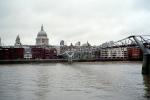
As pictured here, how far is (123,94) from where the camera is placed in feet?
93.0

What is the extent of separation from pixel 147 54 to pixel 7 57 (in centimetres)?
11983

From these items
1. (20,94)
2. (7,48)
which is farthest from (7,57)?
(20,94)

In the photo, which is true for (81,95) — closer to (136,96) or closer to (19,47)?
(136,96)

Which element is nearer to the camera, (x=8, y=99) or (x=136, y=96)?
(x=8, y=99)

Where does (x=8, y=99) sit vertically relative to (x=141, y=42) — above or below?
below

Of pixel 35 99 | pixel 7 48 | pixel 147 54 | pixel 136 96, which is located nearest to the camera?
pixel 35 99

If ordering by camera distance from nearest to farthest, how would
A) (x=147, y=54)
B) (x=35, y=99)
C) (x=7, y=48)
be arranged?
(x=35, y=99), (x=147, y=54), (x=7, y=48)

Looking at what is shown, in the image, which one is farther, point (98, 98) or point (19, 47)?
point (19, 47)

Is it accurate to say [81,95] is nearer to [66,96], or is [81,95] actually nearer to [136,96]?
[66,96]

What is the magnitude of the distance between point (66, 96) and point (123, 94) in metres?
4.72

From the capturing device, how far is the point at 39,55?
19738cm

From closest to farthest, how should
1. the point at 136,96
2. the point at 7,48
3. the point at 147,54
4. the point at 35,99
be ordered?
the point at 35,99 → the point at 136,96 → the point at 147,54 → the point at 7,48

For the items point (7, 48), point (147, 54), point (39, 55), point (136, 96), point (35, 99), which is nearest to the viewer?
point (35, 99)

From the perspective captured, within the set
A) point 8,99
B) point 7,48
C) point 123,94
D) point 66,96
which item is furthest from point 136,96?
point 7,48
